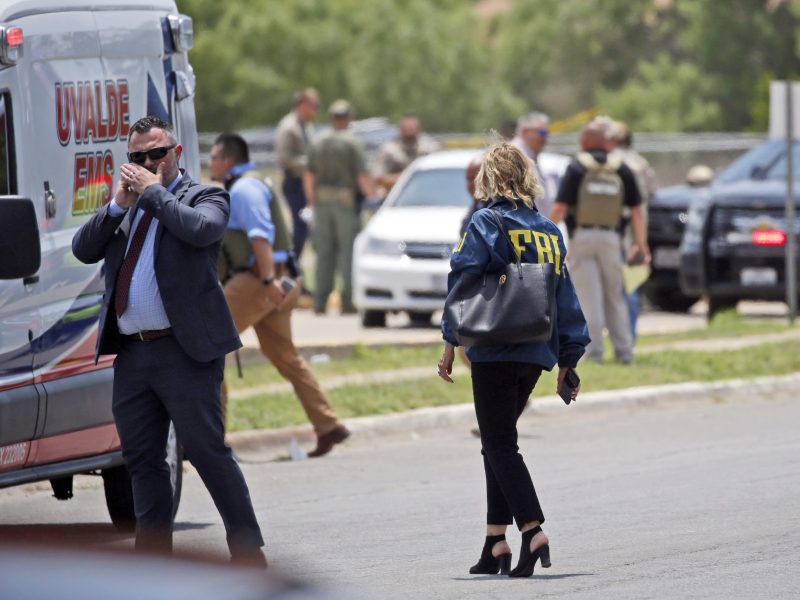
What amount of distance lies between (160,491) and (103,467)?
1.36 m

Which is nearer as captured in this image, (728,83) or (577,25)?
(728,83)

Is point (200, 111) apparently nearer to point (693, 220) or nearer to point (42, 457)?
point (693, 220)

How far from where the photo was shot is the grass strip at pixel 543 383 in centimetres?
1191

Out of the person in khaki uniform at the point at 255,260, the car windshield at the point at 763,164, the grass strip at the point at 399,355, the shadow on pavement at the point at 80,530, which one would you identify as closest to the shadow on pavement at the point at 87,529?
the shadow on pavement at the point at 80,530

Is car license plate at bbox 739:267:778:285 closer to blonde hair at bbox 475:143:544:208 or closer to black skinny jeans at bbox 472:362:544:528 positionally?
blonde hair at bbox 475:143:544:208

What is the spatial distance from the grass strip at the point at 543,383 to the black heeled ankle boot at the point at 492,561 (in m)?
4.58

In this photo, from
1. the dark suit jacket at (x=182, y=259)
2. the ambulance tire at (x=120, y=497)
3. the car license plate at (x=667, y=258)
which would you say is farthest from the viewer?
the car license plate at (x=667, y=258)

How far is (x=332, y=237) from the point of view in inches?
741

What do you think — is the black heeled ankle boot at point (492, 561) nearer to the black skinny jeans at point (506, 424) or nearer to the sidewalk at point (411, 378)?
the black skinny jeans at point (506, 424)

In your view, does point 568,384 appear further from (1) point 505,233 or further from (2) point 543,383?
(2) point 543,383

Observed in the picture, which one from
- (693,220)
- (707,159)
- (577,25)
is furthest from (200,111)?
(693,220)

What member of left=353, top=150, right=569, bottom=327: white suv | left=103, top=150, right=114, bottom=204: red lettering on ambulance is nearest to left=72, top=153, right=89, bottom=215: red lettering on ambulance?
left=103, top=150, right=114, bottom=204: red lettering on ambulance

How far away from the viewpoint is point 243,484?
6742 millimetres

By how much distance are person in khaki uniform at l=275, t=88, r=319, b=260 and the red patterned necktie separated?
12.2 metres
